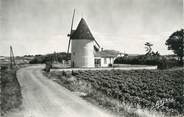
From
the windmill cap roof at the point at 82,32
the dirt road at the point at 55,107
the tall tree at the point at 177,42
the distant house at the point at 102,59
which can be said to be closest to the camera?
the dirt road at the point at 55,107

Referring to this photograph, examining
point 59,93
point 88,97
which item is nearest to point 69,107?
point 88,97

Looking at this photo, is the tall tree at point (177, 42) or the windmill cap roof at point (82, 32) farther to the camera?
the tall tree at point (177, 42)

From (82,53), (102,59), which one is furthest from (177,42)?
(82,53)

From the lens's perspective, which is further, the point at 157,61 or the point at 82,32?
the point at 157,61

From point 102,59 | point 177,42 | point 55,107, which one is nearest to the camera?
point 55,107

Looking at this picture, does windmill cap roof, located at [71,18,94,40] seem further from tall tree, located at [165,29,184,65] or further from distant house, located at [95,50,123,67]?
tall tree, located at [165,29,184,65]

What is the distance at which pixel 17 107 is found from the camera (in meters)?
10.8

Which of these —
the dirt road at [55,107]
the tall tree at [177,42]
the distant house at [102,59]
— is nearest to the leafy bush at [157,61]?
the distant house at [102,59]

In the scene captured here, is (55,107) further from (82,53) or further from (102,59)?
(102,59)

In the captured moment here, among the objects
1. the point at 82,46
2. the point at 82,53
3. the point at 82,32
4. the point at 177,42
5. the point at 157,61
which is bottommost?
the point at 157,61

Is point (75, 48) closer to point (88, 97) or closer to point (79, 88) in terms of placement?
point (79, 88)

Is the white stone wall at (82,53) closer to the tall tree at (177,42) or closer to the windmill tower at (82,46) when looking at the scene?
the windmill tower at (82,46)

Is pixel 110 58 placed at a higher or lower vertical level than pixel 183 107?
higher

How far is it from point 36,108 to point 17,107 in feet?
3.43
